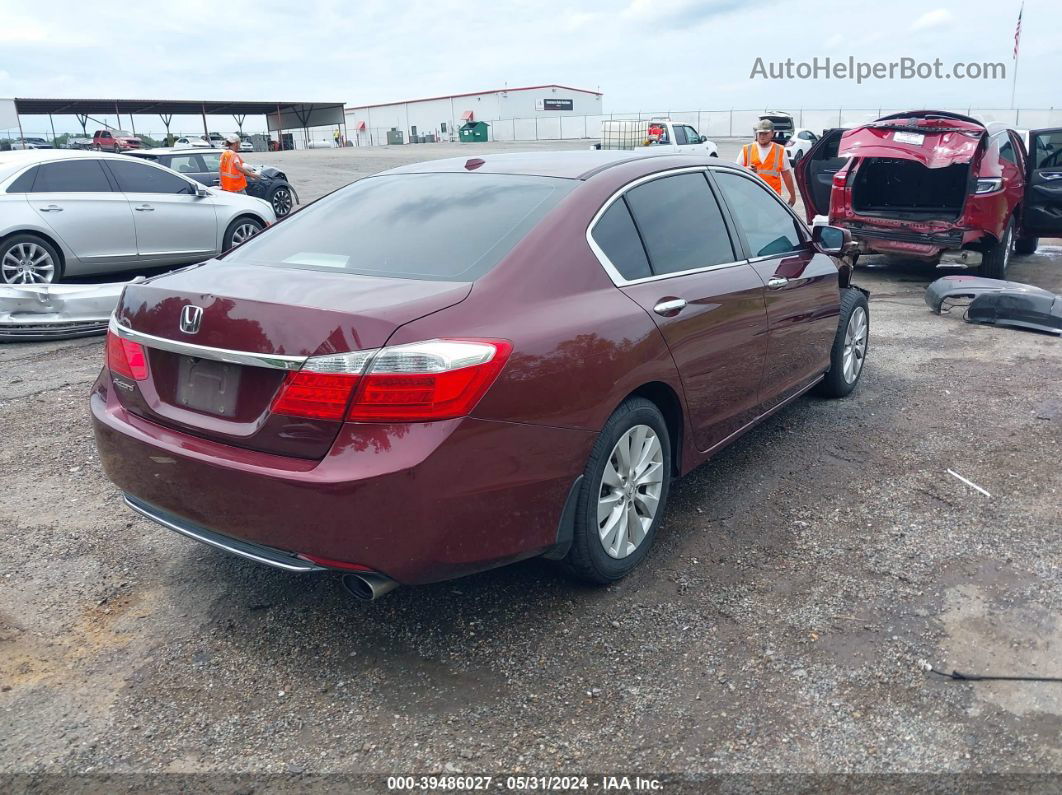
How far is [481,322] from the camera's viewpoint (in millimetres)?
2643

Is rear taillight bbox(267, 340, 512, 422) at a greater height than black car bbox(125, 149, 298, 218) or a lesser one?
lesser

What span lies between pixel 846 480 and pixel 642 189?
6.05 ft

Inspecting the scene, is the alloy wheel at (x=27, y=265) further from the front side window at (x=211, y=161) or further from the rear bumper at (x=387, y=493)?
the front side window at (x=211, y=161)

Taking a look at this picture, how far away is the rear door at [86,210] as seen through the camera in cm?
891

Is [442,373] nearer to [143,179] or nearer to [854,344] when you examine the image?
[854,344]

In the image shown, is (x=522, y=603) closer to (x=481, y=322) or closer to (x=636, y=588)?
(x=636, y=588)

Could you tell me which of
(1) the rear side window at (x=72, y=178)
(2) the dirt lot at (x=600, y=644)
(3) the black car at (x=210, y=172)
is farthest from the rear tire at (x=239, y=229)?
(2) the dirt lot at (x=600, y=644)

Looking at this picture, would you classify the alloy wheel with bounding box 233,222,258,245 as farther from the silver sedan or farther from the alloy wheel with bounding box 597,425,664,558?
the alloy wheel with bounding box 597,425,664,558

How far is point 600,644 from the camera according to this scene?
293 cm

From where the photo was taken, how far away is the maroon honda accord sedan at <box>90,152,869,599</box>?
8.17 feet

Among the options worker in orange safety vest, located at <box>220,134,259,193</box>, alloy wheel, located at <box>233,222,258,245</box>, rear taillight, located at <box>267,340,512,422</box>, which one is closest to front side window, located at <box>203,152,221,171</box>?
worker in orange safety vest, located at <box>220,134,259,193</box>

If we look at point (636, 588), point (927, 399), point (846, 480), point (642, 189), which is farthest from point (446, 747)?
point (927, 399)

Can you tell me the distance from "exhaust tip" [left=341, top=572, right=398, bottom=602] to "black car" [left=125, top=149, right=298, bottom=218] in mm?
15602

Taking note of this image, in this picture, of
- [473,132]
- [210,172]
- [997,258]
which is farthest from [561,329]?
[473,132]
